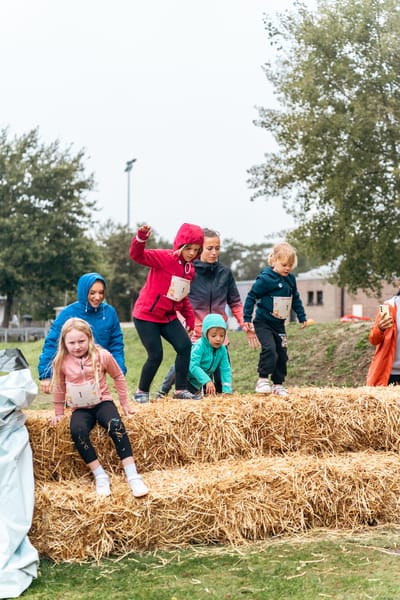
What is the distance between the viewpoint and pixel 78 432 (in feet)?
17.2

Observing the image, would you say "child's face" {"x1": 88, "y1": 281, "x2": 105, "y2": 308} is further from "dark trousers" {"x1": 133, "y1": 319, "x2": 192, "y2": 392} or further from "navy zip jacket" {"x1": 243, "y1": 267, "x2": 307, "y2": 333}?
"navy zip jacket" {"x1": 243, "y1": 267, "x2": 307, "y2": 333}

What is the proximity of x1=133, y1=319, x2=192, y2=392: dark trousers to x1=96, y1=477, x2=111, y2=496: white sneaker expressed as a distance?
169 cm

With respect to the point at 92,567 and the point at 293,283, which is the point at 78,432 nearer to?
the point at 92,567

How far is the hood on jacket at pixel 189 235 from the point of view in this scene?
6.59 metres

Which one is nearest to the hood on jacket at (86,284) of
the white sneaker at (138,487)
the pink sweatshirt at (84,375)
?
the pink sweatshirt at (84,375)

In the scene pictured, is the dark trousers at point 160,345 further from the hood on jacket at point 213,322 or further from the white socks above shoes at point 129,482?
the white socks above shoes at point 129,482

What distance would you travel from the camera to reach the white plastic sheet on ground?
13.9 ft

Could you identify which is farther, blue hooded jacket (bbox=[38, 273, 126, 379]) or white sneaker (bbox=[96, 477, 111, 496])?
blue hooded jacket (bbox=[38, 273, 126, 379])

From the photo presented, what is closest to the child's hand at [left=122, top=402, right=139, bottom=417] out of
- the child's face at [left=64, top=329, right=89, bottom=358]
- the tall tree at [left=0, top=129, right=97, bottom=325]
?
the child's face at [left=64, top=329, right=89, bottom=358]

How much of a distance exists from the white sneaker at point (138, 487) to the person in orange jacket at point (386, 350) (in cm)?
316

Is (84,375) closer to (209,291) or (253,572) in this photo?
(253,572)

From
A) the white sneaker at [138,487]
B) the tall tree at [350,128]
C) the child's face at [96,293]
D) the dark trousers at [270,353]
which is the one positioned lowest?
the white sneaker at [138,487]

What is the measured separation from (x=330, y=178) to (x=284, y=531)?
11369 millimetres

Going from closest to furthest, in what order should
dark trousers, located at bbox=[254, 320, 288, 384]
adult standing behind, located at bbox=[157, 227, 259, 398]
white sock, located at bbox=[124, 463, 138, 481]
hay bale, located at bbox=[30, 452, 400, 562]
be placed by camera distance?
hay bale, located at bbox=[30, 452, 400, 562] < white sock, located at bbox=[124, 463, 138, 481] < dark trousers, located at bbox=[254, 320, 288, 384] < adult standing behind, located at bbox=[157, 227, 259, 398]
